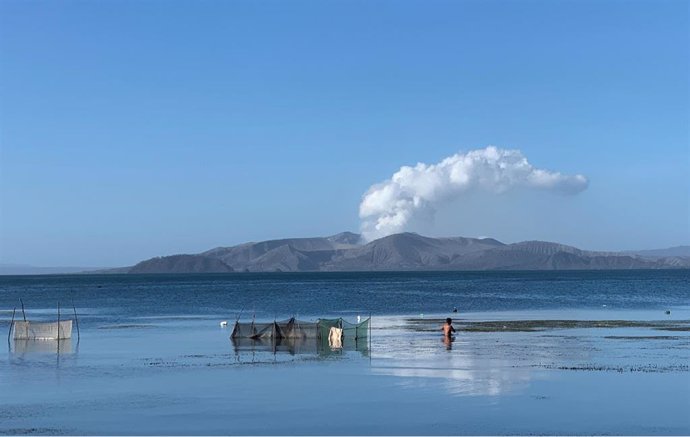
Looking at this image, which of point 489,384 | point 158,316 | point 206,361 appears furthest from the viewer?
point 158,316

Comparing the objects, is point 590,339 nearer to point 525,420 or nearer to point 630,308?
point 525,420

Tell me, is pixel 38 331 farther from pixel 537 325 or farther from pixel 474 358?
pixel 537 325

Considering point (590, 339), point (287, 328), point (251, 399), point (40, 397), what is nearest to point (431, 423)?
point (251, 399)

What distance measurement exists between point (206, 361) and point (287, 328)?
8.05 m

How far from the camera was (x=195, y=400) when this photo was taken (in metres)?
28.6

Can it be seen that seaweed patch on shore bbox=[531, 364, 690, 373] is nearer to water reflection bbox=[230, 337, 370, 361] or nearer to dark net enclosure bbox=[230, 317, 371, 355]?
water reflection bbox=[230, 337, 370, 361]

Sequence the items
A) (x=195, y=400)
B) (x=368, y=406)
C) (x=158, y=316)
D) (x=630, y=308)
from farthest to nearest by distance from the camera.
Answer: (x=630, y=308) < (x=158, y=316) < (x=195, y=400) < (x=368, y=406)

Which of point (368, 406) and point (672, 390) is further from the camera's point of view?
point (672, 390)

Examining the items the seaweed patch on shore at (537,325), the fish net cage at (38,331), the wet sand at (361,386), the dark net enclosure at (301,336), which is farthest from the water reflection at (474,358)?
the fish net cage at (38,331)

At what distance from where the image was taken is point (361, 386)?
102ft

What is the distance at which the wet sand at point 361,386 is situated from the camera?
24281mm

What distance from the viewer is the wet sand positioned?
24.3m

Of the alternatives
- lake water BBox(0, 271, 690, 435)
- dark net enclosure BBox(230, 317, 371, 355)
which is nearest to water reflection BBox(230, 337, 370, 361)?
dark net enclosure BBox(230, 317, 371, 355)

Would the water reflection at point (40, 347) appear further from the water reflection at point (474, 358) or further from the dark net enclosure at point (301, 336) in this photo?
the water reflection at point (474, 358)
